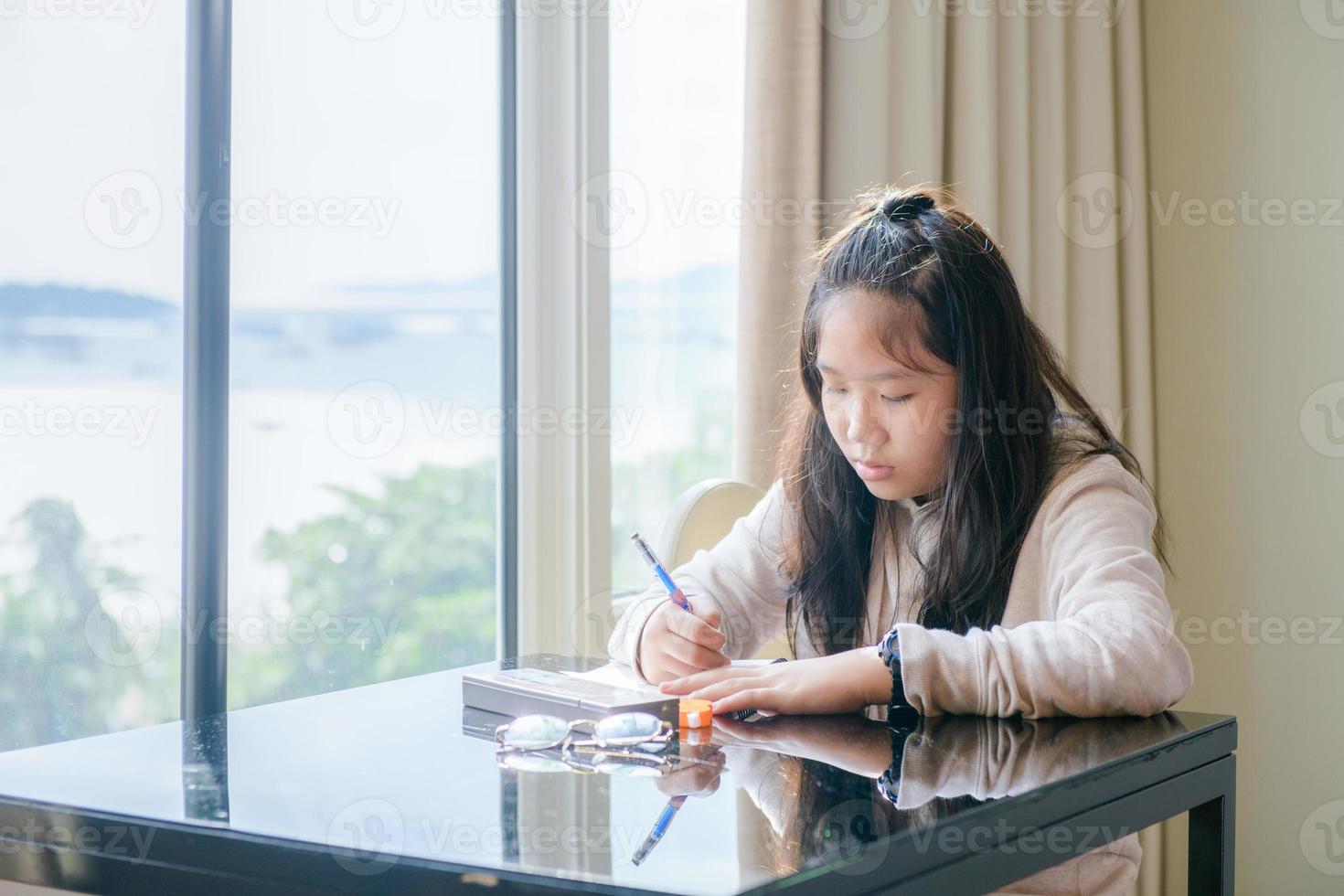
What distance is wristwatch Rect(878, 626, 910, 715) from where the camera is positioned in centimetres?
101

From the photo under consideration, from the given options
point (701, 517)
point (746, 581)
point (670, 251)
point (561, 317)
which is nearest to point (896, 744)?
point (746, 581)

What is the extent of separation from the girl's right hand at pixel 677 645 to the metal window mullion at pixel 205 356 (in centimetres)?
79

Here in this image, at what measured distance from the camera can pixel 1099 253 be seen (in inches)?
101

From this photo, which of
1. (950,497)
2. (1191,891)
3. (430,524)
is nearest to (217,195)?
(430,524)

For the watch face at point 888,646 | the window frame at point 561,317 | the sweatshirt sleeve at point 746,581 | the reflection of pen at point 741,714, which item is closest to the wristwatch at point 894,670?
the watch face at point 888,646

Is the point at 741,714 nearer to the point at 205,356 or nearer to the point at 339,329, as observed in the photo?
the point at 205,356

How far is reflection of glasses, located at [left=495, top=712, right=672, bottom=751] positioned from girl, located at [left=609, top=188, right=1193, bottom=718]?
5.1 inches

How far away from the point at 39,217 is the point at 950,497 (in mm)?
1154

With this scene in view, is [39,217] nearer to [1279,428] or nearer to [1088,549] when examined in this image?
[1088,549]

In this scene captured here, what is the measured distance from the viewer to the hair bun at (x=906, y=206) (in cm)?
135

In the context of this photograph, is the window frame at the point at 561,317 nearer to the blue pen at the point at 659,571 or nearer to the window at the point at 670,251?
the window at the point at 670,251

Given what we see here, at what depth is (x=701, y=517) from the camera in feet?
5.45

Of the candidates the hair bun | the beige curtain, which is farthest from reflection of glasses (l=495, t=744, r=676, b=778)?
the beige curtain

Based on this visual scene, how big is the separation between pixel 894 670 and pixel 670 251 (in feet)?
4.80
